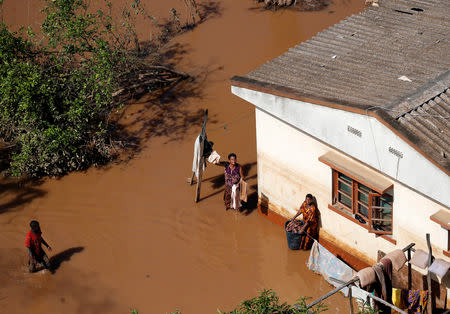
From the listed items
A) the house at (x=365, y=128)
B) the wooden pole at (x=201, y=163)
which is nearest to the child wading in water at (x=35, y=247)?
the wooden pole at (x=201, y=163)

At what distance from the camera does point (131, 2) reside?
20141 millimetres

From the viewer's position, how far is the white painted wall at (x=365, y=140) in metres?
8.44

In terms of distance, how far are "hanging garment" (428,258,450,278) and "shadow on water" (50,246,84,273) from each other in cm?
603

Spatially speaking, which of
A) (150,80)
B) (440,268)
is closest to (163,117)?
(150,80)

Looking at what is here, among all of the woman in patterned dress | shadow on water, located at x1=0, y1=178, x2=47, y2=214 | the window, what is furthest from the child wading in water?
the window

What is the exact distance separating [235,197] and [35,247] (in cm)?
352

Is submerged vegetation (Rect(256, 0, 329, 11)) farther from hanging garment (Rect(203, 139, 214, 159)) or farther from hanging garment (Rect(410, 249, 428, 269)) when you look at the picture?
hanging garment (Rect(410, 249, 428, 269))

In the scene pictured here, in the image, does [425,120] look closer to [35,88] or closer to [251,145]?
[251,145]

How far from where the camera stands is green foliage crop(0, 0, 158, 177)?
42.0 ft

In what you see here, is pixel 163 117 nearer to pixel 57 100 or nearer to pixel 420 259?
pixel 57 100

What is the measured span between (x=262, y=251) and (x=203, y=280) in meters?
1.22

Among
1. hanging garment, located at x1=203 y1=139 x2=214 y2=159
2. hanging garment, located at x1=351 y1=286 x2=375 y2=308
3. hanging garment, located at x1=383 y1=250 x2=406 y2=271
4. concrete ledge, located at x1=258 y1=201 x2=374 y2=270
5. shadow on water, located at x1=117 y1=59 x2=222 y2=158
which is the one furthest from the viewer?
shadow on water, located at x1=117 y1=59 x2=222 y2=158

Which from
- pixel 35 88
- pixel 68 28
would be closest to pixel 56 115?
pixel 35 88

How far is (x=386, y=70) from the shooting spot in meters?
10.5
